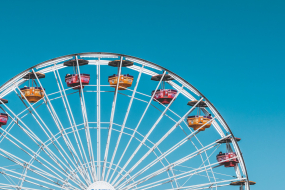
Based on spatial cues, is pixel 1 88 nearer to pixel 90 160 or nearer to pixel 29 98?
pixel 29 98

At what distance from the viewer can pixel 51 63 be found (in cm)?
2538

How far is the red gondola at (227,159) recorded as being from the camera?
27.5m

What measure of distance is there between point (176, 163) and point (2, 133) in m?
8.37

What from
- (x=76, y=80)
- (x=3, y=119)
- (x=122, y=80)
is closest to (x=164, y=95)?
(x=122, y=80)

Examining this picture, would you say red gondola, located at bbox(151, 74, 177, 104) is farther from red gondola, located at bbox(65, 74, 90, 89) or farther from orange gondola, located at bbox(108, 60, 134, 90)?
red gondola, located at bbox(65, 74, 90, 89)

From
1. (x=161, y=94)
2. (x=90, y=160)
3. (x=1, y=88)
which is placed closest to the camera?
(x=90, y=160)

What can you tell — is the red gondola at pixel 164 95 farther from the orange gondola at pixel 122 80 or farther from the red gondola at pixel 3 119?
the red gondola at pixel 3 119

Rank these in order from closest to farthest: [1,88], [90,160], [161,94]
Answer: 1. [90,160]
2. [1,88]
3. [161,94]

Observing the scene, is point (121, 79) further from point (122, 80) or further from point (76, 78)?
point (76, 78)

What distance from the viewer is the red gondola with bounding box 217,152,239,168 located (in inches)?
1082

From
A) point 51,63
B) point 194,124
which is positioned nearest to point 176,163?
point 194,124

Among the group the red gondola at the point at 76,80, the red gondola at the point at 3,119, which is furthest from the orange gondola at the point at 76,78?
the red gondola at the point at 3,119

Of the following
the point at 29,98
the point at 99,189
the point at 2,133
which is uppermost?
the point at 29,98

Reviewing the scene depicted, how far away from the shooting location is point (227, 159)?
27.5 meters
